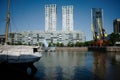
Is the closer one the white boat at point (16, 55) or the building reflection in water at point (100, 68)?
the building reflection in water at point (100, 68)

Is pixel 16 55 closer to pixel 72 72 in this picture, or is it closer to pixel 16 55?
pixel 16 55

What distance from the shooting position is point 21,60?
38750mm

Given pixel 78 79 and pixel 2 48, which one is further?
pixel 2 48

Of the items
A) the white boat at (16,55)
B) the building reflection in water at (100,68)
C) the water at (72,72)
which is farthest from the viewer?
→ the white boat at (16,55)

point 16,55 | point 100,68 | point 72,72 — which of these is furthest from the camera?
point 100,68

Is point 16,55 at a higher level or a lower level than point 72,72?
higher

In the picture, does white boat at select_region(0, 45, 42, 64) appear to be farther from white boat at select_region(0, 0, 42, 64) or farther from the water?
the water

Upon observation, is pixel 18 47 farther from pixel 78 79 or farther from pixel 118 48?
pixel 118 48

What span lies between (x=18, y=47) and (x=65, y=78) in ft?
41.4

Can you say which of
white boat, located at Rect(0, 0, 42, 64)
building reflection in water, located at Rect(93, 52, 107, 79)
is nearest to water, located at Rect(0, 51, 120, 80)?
building reflection in water, located at Rect(93, 52, 107, 79)

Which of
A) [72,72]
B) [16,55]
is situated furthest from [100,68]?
[16,55]

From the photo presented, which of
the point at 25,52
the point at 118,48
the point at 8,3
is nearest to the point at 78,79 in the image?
the point at 25,52

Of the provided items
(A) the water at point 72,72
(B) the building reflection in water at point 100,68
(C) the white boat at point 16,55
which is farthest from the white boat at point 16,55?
(B) the building reflection in water at point 100,68

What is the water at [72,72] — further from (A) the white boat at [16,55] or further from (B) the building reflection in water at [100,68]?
(A) the white boat at [16,55]
